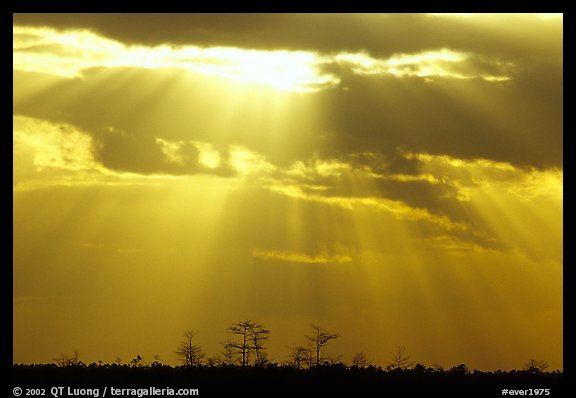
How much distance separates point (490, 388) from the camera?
190ft

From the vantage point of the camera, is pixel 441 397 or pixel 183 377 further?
pixel 183 377

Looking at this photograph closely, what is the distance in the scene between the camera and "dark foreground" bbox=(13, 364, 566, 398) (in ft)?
210

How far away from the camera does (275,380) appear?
6994 centimetres

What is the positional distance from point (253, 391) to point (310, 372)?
Answer: 11.1 metres

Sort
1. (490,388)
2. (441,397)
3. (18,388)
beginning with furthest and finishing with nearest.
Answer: (441,397)
(490,388)
(18,388)

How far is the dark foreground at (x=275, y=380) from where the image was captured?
6400 cm
